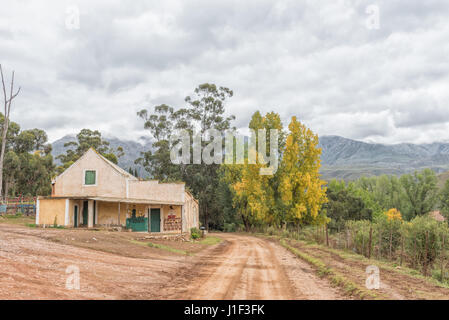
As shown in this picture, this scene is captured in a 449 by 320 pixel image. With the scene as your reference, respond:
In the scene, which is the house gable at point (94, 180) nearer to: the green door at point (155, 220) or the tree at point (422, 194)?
the green door at point (155, 220)

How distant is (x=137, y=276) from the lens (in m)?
11.0

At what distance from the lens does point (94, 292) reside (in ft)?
28.0

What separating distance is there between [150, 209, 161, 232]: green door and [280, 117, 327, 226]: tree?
12647mm

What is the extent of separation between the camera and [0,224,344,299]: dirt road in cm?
854

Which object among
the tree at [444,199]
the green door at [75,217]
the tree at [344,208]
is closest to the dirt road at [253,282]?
the green door at [75,217]

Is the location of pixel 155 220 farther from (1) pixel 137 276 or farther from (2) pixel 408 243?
(1) pixel 137 276

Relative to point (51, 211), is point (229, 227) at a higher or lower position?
lower

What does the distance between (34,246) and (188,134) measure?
40614 millimetres

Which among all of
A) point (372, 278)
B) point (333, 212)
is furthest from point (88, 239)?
point (333, 212)

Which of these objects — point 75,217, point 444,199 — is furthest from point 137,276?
point 444,199

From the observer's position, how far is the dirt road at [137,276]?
8.54m

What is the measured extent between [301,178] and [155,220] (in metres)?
14.5

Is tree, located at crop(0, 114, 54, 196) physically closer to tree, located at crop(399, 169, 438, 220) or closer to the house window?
the house window
